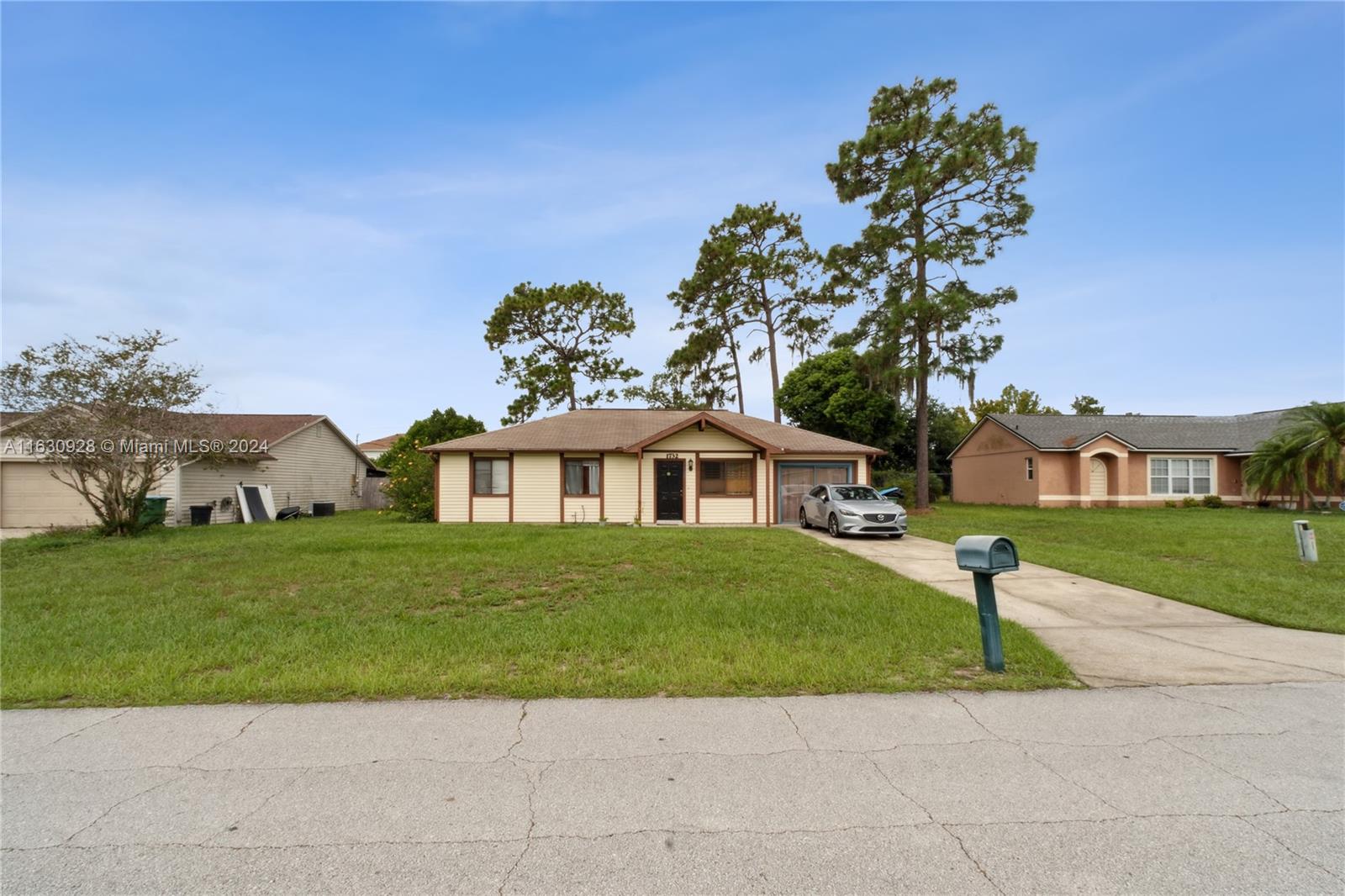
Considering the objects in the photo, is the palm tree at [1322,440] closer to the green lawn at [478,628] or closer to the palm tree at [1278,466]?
the palm tree at [1278,466]

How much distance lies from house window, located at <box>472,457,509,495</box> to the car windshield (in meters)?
10.6

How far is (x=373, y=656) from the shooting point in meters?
5.84

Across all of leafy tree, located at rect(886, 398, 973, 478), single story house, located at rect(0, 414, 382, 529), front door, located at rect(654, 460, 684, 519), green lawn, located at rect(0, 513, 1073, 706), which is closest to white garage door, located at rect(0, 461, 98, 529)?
single story house, located at rect(0, 414, 382, 529)

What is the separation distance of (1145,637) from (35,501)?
29.9 metres

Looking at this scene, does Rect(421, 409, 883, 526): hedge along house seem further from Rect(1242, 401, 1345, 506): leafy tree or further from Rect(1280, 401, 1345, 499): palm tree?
Rect(1280, 401, 1345, 499): palm tree

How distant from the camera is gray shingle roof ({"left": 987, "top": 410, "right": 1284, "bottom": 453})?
28.6 metres

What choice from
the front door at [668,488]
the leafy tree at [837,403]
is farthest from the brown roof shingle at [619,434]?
the leafy tree at [837,403]

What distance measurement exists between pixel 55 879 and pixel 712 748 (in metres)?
3.16

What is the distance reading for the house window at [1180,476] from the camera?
28688 millimetres

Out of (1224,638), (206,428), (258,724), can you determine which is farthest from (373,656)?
(206,428)

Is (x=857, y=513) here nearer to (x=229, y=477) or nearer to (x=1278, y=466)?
(x=1278, y=466)

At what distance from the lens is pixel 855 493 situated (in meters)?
17.8

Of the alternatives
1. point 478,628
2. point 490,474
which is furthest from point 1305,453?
point 478,628

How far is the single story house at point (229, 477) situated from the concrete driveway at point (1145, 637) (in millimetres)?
19933
